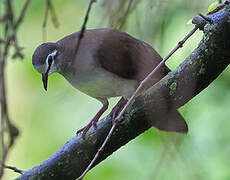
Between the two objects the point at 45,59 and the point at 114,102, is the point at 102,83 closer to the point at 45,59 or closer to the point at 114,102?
the point at 45,59

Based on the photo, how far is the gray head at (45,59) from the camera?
3.68m

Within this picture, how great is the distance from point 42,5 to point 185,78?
3262mm

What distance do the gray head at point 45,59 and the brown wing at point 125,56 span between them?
0.35m

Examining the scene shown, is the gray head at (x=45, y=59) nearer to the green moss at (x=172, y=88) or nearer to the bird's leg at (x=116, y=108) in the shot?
the bird's leg at (x=116, y=108)

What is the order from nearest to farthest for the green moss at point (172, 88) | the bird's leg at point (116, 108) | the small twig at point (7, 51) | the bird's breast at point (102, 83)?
1. the green moss at point (172, 88)
2. the small twig at point (7, 51)
3. the bird's leg at point (116, 108)
4. the bird's breast at point (102, 83)

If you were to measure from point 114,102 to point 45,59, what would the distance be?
78 centimetres

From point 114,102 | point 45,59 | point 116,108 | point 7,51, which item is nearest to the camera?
point 7,51

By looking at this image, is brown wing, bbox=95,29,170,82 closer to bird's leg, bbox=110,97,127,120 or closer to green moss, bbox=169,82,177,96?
bird's leg, bbox=110,97,127,120

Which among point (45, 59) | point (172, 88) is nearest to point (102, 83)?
point (45, 59)

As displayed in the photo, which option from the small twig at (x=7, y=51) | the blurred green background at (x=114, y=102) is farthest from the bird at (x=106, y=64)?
the small twig at (x=7, y=51)

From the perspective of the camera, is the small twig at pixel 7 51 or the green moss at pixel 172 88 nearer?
the green moss at pixel 172 88

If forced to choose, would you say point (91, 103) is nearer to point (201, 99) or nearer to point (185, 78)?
point (201, 99)

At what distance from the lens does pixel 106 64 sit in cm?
366

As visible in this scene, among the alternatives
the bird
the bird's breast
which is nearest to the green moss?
the bird
